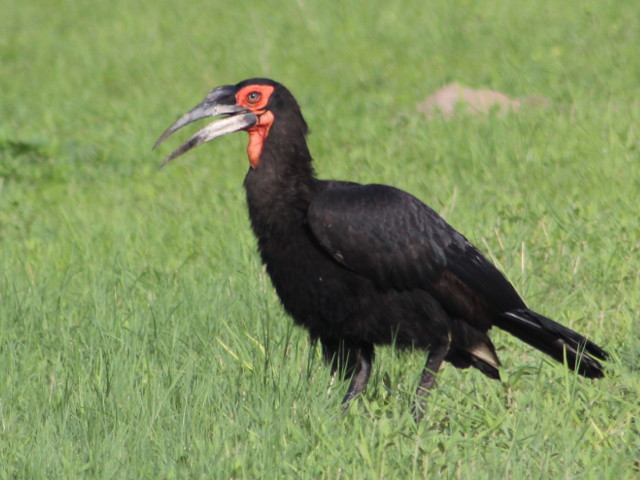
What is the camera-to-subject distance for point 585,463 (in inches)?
129

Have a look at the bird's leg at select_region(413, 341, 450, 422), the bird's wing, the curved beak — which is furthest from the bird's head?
the bird's leg at select_region(413, 341, 450, 422)

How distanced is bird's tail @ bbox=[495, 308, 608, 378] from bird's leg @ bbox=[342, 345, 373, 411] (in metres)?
0.56

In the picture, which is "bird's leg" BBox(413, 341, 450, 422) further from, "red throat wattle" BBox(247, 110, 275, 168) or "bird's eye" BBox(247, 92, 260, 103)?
"bird's eye" BBox(247, 92, 260, 103)

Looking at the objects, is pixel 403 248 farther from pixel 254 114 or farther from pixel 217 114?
pixel 217 114

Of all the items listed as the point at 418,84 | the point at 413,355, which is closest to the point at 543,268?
the point at 413,355

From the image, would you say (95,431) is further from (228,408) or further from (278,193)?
(278,193)

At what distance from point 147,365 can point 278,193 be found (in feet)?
2.83

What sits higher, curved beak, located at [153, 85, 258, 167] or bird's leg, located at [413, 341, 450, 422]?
curved beak, located at [153, 85, 258, 167]

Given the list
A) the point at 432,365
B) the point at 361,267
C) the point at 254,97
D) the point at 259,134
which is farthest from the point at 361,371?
the point at 254,97

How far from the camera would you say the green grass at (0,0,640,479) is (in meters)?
3.48

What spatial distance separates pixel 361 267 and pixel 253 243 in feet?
6.06

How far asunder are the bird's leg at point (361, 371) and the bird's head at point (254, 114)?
91 cm

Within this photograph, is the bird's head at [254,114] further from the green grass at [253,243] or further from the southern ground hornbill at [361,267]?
the green grass at [253,243]

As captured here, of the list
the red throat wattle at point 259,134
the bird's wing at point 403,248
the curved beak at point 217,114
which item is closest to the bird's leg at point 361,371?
the bird's wing at point 403,248
